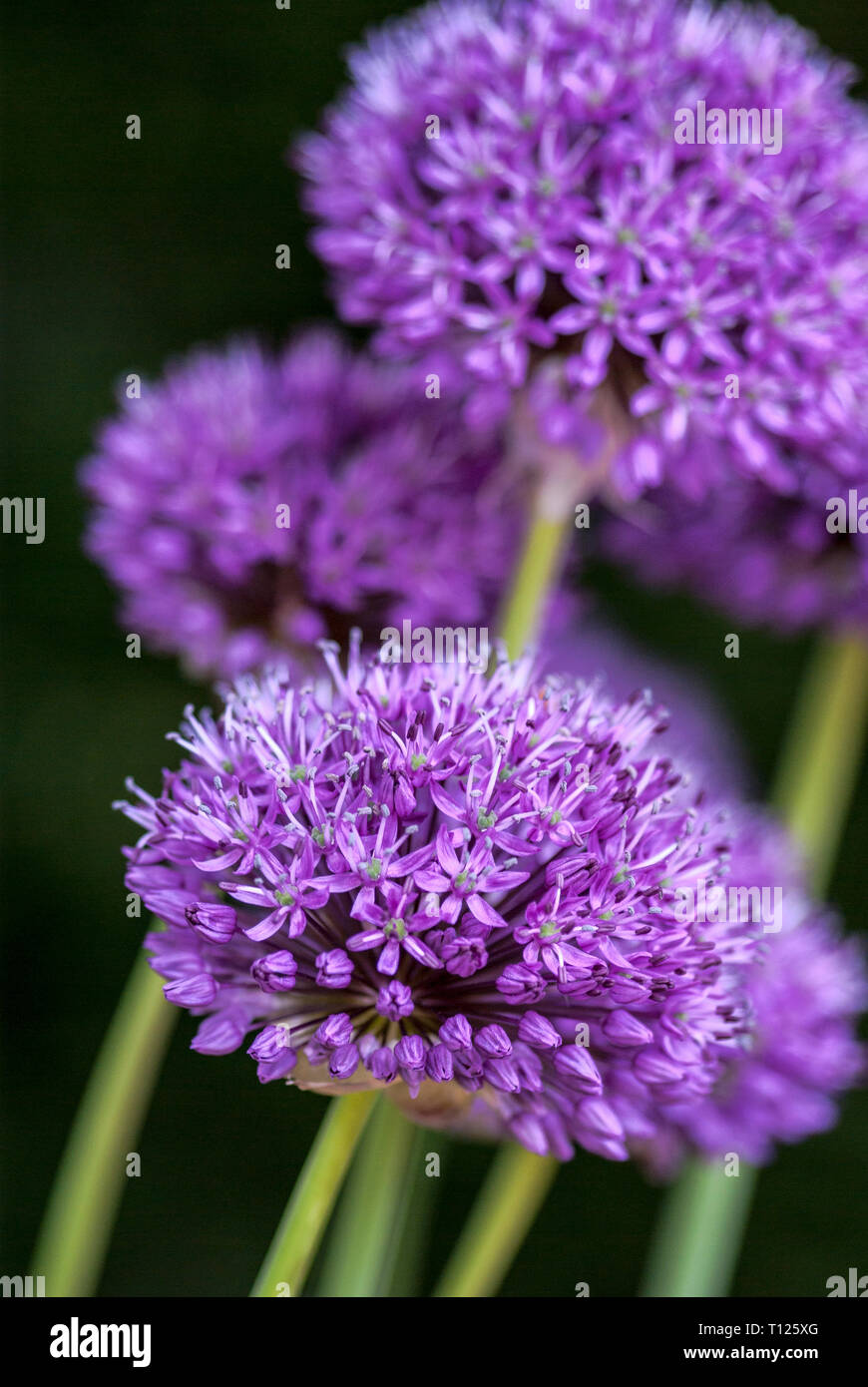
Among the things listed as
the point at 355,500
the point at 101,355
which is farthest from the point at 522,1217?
the point at 101,355

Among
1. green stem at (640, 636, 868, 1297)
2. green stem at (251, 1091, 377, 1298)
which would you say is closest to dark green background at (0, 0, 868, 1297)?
green stem at (640, 636, 868, 1297)

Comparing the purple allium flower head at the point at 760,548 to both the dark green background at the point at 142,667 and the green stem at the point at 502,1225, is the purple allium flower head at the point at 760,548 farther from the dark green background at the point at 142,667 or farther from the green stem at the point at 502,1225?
the dark green background at the point at 142,667

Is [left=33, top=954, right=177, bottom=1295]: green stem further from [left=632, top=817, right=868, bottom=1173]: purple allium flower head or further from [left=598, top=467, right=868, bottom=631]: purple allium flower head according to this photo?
[left=598, top=467, right=868, bottom=631]: purple allium flower head

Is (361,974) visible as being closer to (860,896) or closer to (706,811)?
(706,811)

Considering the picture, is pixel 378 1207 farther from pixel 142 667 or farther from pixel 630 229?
pixel 142 667

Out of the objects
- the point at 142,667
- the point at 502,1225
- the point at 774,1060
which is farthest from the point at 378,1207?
the point at 142,667

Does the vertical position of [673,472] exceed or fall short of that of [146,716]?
it exceeds it
